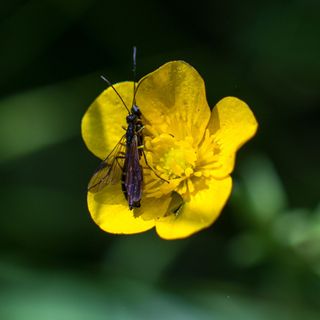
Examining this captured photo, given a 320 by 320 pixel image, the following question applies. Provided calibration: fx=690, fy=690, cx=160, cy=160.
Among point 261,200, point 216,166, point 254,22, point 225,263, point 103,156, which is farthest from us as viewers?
→ point 254,22

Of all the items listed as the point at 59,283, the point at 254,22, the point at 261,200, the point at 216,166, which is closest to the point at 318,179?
the point at 261,200

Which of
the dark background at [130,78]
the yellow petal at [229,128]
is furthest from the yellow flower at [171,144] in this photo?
the dark background at [130,78]

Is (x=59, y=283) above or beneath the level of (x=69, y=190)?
beneath

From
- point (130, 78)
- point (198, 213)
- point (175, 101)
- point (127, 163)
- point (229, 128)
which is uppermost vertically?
point (130, 78)

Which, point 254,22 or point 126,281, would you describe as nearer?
point 126,281

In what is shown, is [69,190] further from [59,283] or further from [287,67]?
[287,67]

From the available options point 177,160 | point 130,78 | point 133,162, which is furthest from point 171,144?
point 130,78

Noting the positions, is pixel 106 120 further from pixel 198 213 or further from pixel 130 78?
pixel 130 78
